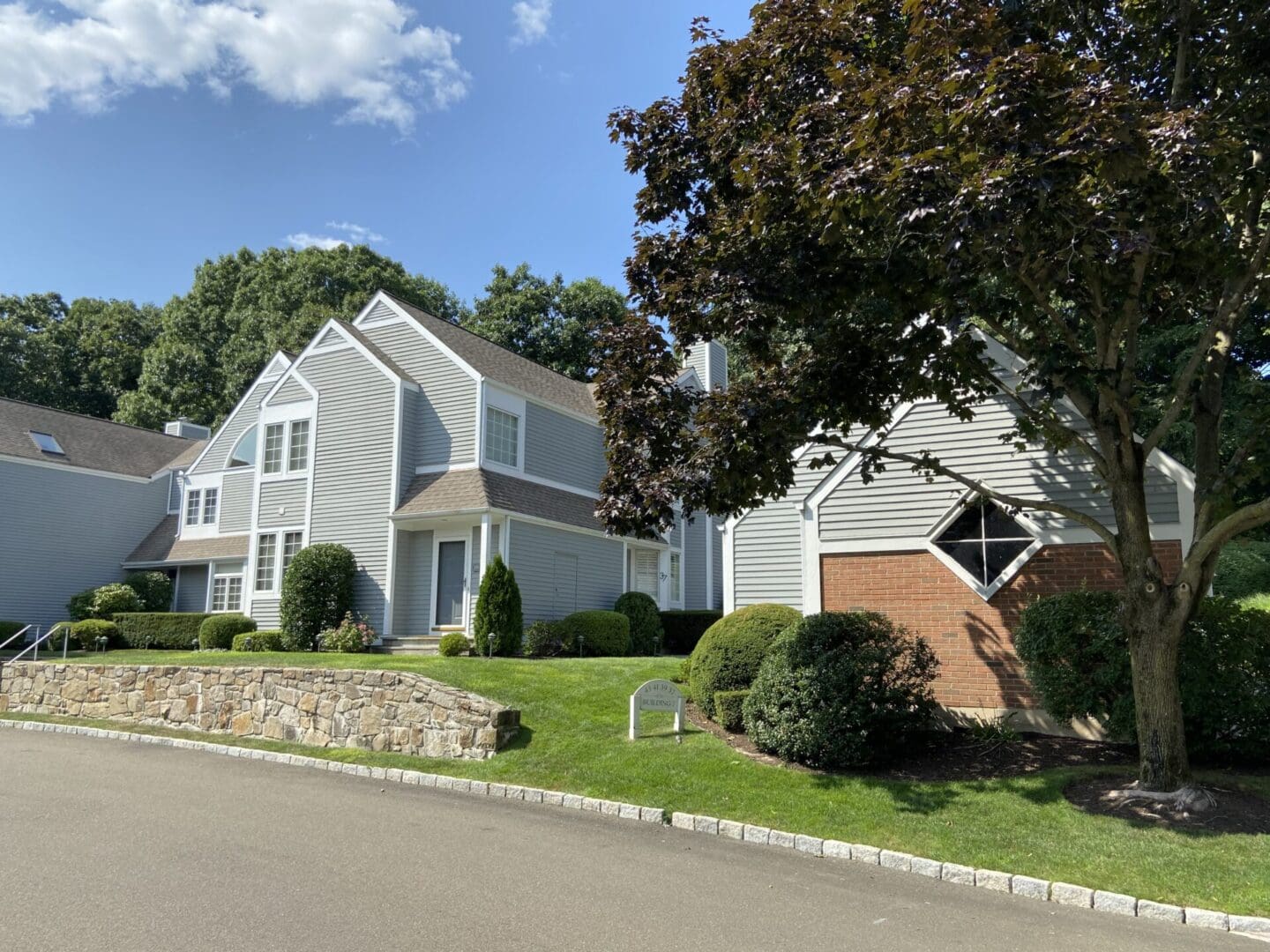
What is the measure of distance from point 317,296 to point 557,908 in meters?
41.4

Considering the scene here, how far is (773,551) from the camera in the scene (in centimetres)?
1475

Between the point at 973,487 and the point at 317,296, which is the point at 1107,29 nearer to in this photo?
the point at 973,487

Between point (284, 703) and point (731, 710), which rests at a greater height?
point (731, 710)

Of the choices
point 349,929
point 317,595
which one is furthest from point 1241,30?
point 317,595

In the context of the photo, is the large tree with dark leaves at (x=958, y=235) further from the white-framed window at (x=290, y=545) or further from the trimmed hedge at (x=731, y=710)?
Result: the white-framed window at (x=290, y=545)

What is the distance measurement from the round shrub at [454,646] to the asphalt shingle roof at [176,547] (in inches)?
363

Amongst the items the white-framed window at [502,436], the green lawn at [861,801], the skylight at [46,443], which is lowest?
the green lawn at [861,801]

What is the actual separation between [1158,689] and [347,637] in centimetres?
1627

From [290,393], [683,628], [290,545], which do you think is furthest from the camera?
[683,628]

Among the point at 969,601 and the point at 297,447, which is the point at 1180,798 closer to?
the point at 969,601

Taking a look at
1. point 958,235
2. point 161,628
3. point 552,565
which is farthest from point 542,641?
point 958,235

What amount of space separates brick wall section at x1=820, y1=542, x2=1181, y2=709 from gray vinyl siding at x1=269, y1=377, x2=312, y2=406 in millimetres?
16277

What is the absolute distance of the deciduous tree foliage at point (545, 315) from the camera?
1690 inches

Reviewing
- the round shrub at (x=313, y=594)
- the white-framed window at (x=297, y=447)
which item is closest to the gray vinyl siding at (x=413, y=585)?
the round shrub at (x=313, y=594)
